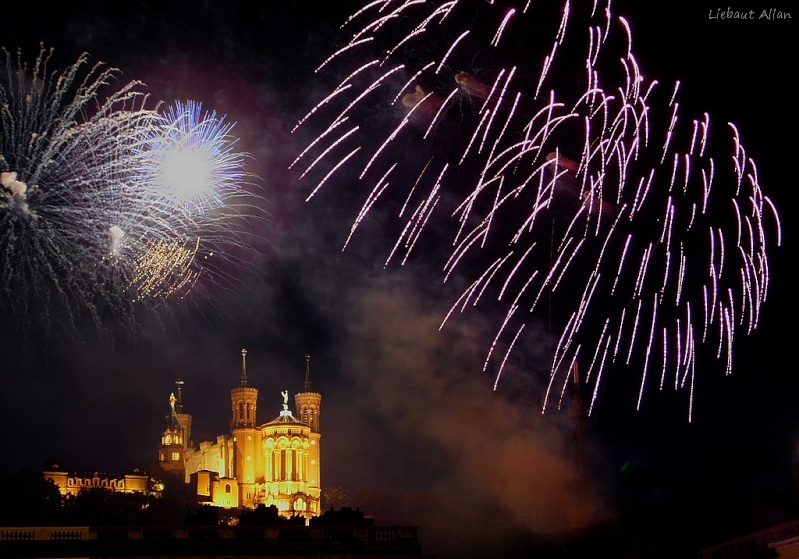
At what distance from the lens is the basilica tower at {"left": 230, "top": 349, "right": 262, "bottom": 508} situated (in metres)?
149

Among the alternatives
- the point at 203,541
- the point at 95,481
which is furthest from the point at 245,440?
the point at 203,541

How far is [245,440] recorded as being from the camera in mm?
152750

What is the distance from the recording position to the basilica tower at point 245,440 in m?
149

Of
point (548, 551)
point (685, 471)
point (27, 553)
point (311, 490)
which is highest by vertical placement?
point (311, 490)

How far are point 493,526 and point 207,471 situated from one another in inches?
2663

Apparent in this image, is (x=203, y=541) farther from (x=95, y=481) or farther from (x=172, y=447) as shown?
(x=172, y=447)

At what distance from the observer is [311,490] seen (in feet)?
479

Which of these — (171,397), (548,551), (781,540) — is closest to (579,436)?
(548,551)

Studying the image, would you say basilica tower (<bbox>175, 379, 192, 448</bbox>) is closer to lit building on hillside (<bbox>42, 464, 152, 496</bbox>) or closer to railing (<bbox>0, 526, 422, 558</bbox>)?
lit building on hillside (<bbox>42, 464, 152, 496</bbox>)

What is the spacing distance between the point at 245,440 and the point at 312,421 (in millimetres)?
9479

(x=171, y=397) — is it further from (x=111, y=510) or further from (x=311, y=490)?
(x=111, y=510)

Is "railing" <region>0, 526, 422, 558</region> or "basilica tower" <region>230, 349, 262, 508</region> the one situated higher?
"basilica tower" <region>230, 349, 262, 508</region>

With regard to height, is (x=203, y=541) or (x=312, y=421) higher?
(x=312, y=421)

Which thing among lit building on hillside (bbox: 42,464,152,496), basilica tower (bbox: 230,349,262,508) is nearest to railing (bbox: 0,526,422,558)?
lit building on hillside (bbox: 42,464,152,496)
